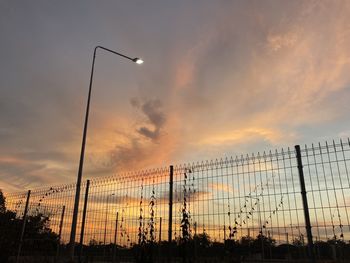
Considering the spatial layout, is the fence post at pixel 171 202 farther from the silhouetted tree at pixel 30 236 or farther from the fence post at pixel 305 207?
the silhouetted tree at pixel 30 236

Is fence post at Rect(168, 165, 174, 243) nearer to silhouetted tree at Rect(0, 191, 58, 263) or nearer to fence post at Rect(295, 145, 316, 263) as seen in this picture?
fence post at Rect(295, 145, 316, 263)

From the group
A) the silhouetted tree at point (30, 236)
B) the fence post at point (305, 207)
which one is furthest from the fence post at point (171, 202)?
the silhouetted tree at point (30, 236)

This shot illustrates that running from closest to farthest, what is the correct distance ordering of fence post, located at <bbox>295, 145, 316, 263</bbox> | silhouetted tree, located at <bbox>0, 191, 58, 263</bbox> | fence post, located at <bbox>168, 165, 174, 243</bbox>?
fence post, located at <bbox>295, 145, 316, 263</bbox>
fence post, located at <bbox>168, 165, 174, 243</bbox>
silhouetted tree, located at <bbox>0, 191, 58, 263</bbox>

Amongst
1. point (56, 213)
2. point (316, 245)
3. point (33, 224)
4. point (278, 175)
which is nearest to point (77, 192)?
point (56, 213)

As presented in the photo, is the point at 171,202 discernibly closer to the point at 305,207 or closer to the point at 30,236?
the point at 305,207

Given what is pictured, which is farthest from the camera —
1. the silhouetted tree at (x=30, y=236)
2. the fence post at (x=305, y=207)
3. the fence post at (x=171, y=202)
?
the silhouetted tree at (x=30, y=236)

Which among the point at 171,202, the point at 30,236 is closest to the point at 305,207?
the point at 171,202

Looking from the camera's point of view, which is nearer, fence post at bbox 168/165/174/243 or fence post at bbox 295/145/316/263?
fence post at bbox 295/145/316/263

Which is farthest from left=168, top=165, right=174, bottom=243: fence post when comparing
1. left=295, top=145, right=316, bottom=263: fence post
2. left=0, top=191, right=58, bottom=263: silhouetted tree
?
left=0, top=191, right=58, bottom=263: silhouetted tree

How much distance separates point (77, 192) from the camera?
1162 cm

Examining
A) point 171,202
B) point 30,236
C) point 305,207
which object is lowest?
point 30,236

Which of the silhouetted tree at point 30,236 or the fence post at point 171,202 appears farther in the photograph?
the silhouetted tree at point 30,236

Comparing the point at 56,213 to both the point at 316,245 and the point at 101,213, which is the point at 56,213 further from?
the point at 316,245

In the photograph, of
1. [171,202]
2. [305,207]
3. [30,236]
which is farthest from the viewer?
[30,236]
